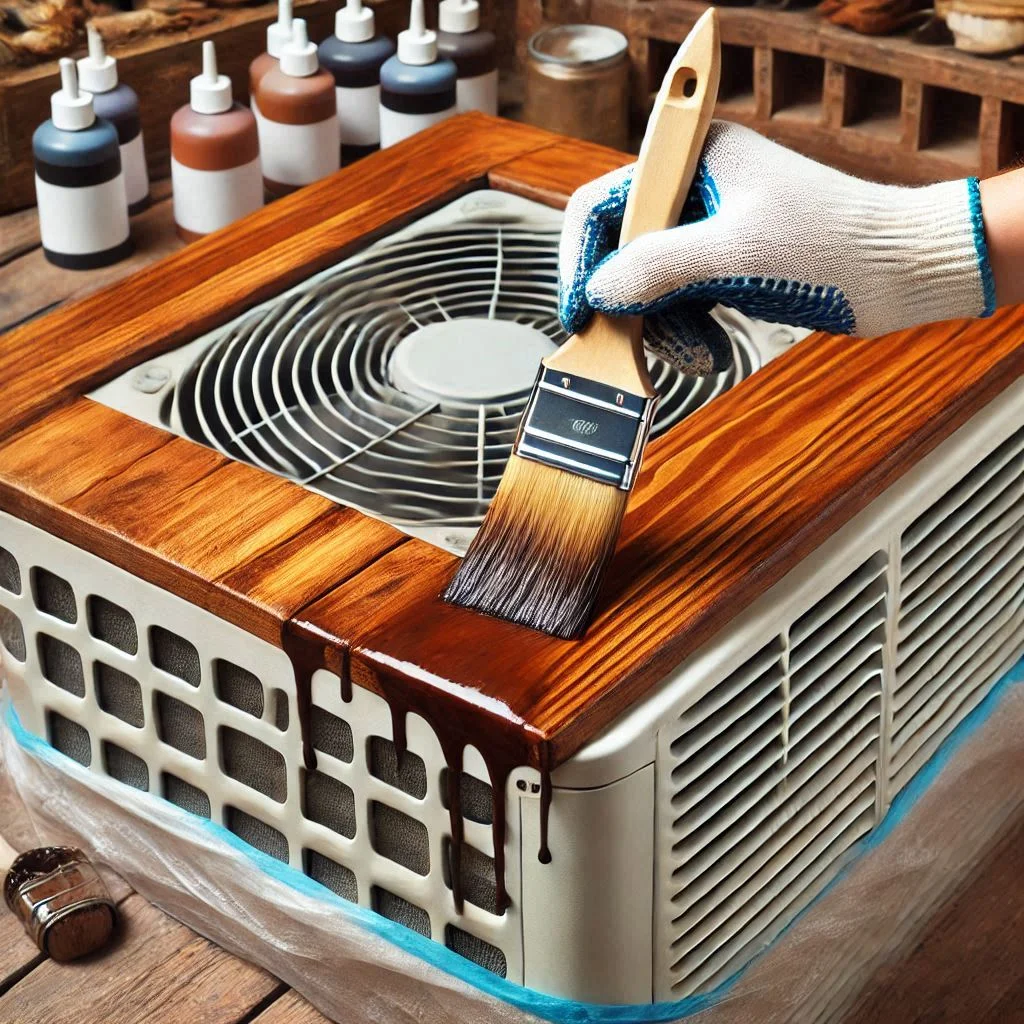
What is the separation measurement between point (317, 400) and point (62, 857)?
1.23 ft

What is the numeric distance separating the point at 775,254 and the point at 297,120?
0.93 metres

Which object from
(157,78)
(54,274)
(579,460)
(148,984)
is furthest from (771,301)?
(157,78)

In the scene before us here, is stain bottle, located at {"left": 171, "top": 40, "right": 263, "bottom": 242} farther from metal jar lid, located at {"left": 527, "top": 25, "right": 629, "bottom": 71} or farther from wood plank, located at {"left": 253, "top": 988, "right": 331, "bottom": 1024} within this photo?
wood plank, located at {"left": 253, "top": 988, "right": 331, "bottom": 1024}

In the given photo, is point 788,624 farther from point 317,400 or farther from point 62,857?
point 62,857

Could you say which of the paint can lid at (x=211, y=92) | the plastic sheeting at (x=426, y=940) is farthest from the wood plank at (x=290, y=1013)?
the paint can lid at (x=211, y=92)

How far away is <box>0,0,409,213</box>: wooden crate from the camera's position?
68.4 inches

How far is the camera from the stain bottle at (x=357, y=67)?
1.80m

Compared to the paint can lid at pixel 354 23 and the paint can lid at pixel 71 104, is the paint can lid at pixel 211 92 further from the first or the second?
the paint can lid at pixel 354 23

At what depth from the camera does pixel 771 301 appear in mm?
930

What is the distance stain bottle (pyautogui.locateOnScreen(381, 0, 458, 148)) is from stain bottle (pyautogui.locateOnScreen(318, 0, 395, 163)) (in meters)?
0.07

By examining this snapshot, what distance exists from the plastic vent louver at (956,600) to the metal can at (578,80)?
0.88 metres

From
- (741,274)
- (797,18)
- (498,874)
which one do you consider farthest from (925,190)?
(797,18)

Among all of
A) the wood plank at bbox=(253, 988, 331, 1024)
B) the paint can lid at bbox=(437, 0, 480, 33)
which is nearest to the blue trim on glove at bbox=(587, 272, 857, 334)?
the wood plank at bbox=(253, 988, 331, 1024)

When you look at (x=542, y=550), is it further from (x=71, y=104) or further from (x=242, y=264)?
(x=71, y=104)
